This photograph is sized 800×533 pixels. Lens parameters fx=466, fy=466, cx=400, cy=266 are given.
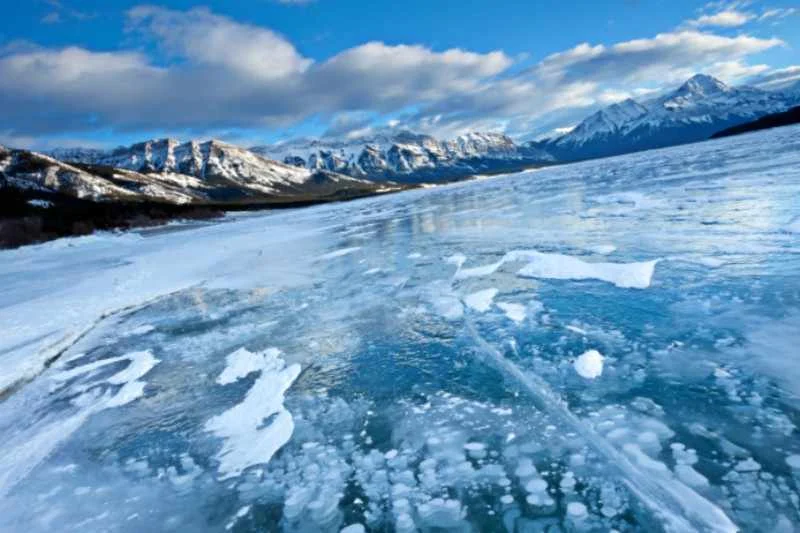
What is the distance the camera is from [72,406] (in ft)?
21.2

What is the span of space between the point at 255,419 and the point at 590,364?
3.95 m

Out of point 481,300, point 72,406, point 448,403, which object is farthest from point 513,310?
point 72,406

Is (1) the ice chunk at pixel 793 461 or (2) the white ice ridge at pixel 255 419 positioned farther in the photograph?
(2) the white ice ridge at pixel 255 419

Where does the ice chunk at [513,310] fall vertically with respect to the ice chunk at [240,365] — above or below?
above

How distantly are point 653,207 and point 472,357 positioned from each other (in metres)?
13.8

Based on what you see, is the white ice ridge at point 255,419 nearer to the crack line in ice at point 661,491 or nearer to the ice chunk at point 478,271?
the crack line in ice at point 661,491

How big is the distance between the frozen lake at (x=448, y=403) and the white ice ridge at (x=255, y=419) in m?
0.03

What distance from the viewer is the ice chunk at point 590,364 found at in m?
5.26

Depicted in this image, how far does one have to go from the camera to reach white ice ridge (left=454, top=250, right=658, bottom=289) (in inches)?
335

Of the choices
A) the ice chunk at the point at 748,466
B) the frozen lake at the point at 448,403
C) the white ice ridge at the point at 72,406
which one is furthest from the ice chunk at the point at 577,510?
the white ice ridge at the point at 72,406

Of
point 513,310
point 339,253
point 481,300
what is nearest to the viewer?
point 513,310

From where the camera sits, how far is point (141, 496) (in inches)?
166

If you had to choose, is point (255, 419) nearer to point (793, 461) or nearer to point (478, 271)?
point (793, 461)

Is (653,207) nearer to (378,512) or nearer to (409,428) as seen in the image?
(409,428)
